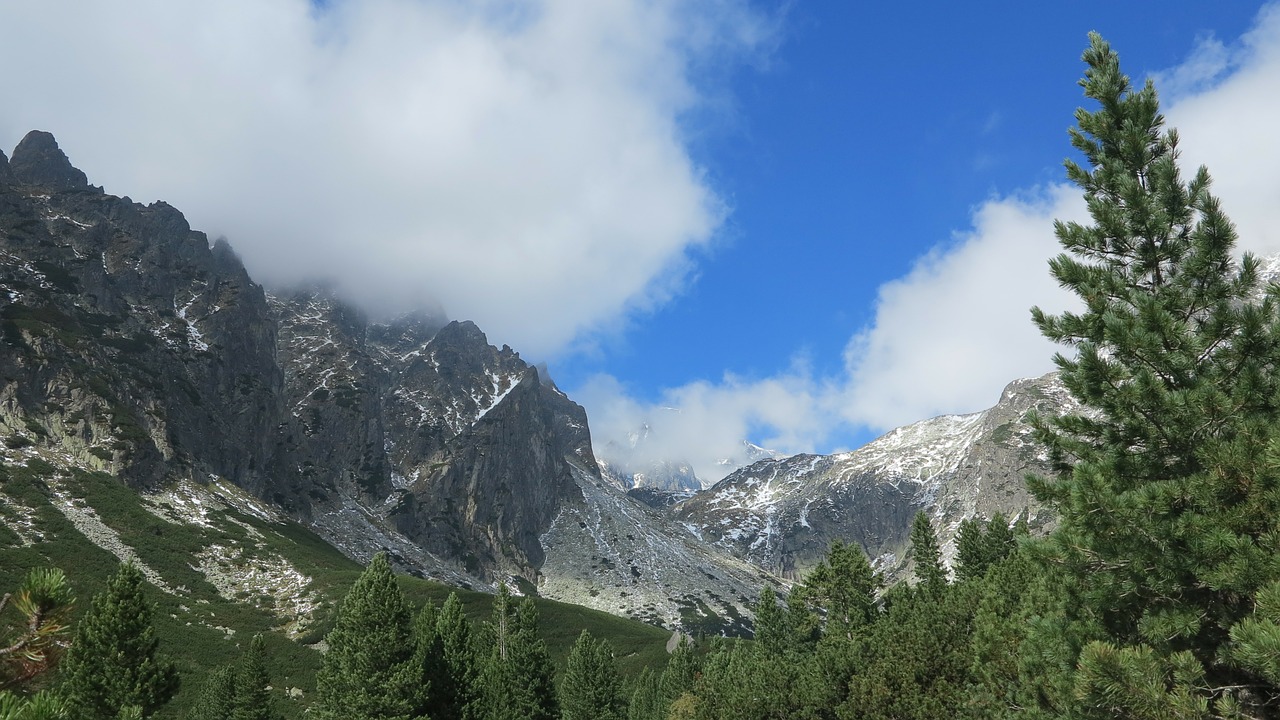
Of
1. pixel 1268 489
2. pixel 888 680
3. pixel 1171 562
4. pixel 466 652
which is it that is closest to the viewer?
pixel 1268 489

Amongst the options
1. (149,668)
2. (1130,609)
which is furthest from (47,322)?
(1130,609)

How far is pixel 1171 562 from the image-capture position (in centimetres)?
953

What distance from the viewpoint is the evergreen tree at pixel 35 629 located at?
617 cm

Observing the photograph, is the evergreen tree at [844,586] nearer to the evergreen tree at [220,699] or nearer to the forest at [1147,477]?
the forest at [1147,477]

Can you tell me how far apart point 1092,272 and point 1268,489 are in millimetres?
4574

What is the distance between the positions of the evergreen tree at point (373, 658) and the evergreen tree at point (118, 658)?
1065cm

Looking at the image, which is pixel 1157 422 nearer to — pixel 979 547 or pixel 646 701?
pixel 979 547

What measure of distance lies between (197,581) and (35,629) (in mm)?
149156

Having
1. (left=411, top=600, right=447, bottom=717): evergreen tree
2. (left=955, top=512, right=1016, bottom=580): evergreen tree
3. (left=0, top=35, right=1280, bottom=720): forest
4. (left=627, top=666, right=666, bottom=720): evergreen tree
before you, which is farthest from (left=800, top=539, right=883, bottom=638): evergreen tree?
(left=0, top=35, right=1280, bottom=720): forest

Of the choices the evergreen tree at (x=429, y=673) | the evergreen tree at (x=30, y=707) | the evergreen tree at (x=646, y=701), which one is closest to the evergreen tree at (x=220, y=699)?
the evergreen tree at (x=429, y=673)

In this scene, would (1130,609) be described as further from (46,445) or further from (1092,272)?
(46,445)

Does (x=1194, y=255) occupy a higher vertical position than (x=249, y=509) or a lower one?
lower

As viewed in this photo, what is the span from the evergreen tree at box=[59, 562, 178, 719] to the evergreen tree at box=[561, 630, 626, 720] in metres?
31.6

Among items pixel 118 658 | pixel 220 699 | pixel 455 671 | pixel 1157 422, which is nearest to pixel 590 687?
pixel 455 671
